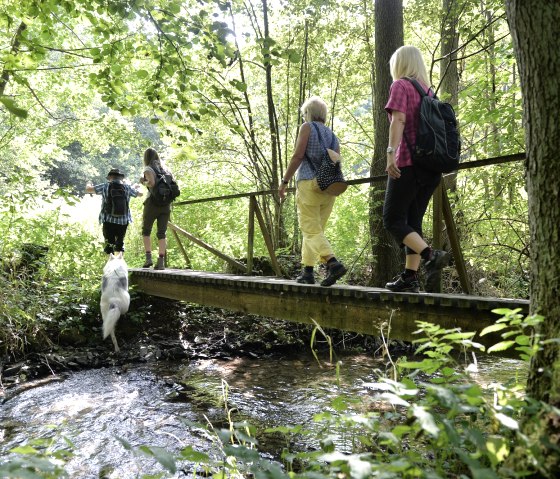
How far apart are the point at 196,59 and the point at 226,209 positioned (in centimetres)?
337

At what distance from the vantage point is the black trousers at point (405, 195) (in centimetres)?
346

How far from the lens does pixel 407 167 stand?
3436mm

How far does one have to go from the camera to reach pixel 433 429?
3.97ft

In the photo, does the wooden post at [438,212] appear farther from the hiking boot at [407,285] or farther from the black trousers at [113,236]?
the black trousers at [113,236]

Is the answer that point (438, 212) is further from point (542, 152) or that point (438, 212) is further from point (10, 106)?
point (10, 106)

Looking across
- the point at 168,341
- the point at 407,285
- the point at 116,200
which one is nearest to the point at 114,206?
the point at 116,200

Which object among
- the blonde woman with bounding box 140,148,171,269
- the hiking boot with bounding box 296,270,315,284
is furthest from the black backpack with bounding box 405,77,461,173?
the blonde woman with bounding box 140,148,171,269

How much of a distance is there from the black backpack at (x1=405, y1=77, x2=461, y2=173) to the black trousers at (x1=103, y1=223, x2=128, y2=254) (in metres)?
5.44

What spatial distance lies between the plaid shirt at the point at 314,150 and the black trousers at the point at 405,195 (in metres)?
0.86

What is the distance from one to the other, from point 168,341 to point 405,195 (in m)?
4.97

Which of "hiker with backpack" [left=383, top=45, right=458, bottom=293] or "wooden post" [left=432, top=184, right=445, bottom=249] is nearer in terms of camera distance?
"hiker with backpack" [left=383, top=45, right=458, bottom=293]

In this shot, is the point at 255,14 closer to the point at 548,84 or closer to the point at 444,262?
the point at 444,262

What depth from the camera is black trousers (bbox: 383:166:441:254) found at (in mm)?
3455

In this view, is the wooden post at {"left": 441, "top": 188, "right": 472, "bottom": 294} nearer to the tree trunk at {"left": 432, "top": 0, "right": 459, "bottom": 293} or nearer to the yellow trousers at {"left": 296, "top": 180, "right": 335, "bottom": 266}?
the tree trunk at {"left": 432, "top": 0, "right": 459, "bottom": 293}
